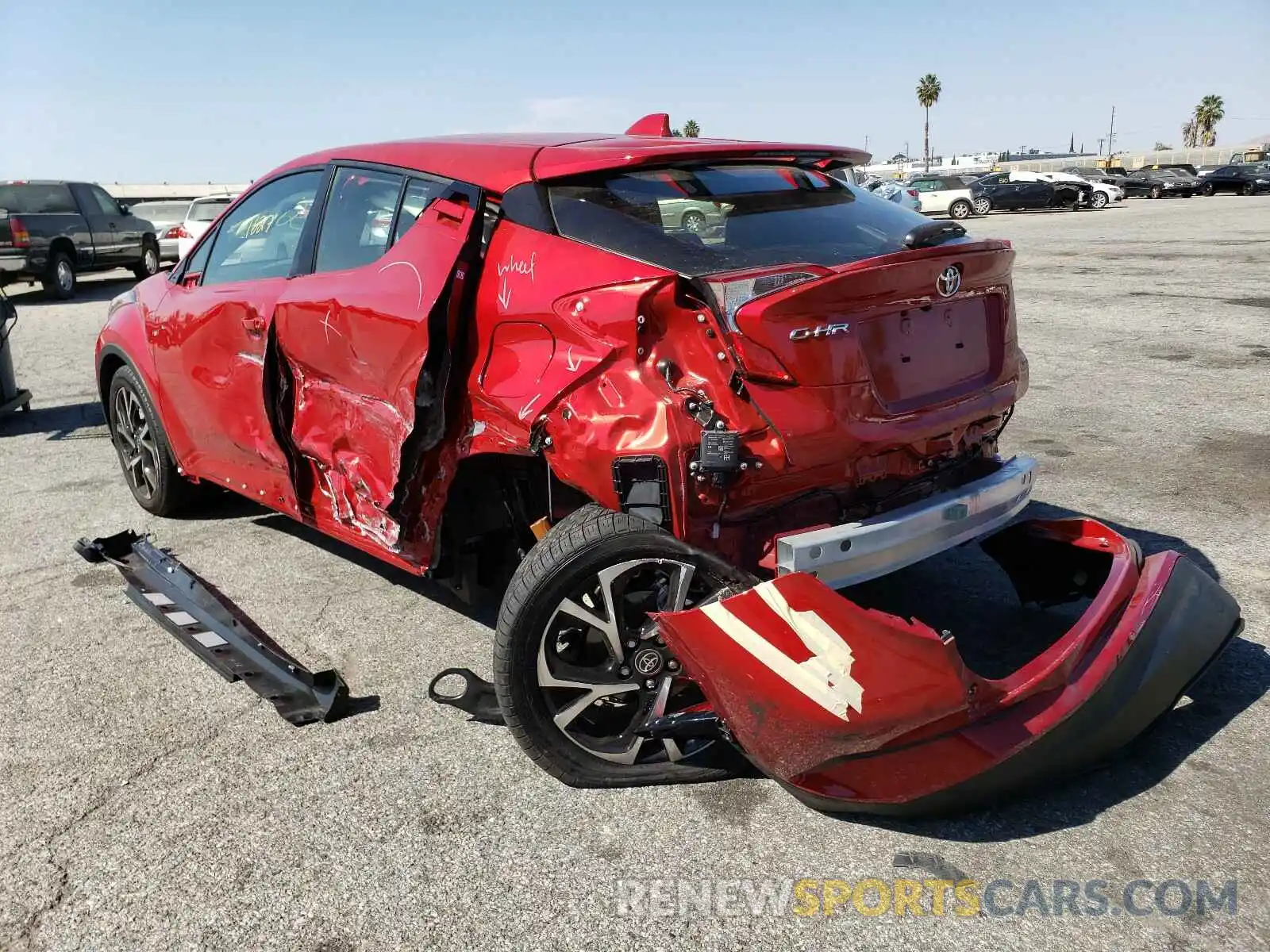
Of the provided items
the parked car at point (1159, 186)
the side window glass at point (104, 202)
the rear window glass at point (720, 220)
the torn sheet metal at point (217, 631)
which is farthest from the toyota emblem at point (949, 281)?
the parked car at point (1159, 186)

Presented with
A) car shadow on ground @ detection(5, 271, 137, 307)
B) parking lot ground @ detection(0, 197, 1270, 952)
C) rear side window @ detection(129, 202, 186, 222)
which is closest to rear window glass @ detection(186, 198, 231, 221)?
car shadow on ground @ detection(5, 271, 137, 307)

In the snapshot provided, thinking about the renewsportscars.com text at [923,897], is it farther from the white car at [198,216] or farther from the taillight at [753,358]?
the white car at [198,216]

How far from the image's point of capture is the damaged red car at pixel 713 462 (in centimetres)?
266

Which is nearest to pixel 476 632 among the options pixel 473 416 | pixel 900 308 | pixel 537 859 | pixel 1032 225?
pixel 473 416

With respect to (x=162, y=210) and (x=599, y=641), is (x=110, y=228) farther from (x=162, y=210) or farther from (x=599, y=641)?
(x=599, y=641)

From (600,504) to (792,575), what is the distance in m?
0.60

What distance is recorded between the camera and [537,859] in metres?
2.70

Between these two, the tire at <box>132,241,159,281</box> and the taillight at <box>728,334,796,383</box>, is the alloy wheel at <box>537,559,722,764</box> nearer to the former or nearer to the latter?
the taillight at <box>728,334,796,383</box>

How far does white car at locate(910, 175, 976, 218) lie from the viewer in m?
34.6

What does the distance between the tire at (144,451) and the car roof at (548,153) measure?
2.09 meters

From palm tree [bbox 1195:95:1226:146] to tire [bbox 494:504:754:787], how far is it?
364 ft

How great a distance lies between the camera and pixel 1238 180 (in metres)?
41.7

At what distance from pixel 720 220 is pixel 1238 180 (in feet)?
153

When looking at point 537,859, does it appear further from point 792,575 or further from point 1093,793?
point 1093,793
